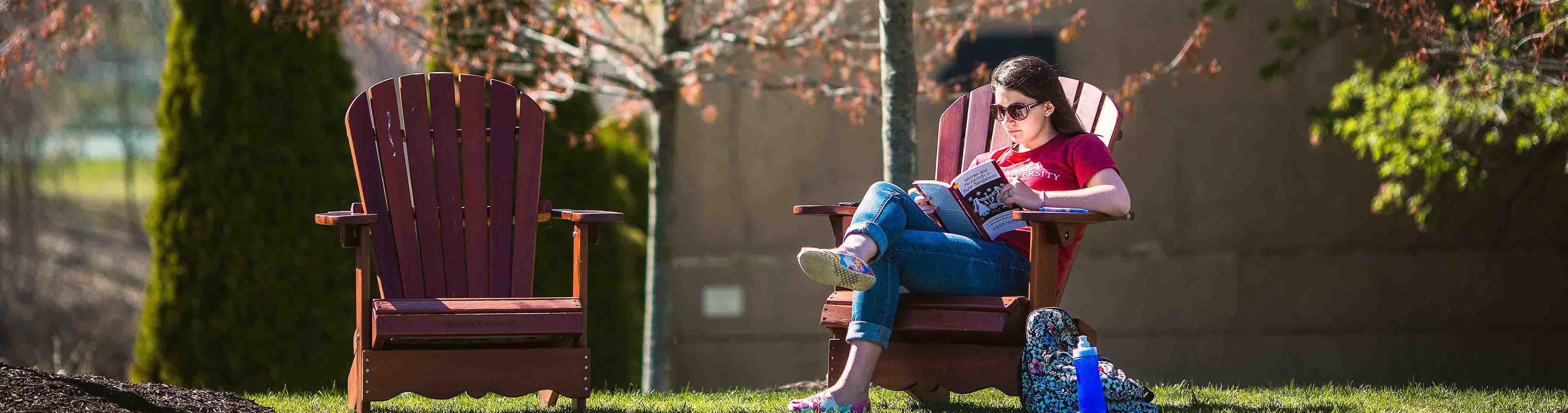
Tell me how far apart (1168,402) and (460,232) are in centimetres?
192

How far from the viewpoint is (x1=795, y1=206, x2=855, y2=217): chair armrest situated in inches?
130

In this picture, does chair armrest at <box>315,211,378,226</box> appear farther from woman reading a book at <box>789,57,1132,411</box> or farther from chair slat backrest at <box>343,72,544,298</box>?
woman reading a book at <box>789,57,1132,411</box>

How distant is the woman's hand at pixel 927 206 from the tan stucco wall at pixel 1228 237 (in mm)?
3392

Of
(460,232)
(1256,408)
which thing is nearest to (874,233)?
(1256,408)

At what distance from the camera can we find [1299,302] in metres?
6.81

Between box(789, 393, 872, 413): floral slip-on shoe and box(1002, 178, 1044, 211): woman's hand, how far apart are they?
57cm

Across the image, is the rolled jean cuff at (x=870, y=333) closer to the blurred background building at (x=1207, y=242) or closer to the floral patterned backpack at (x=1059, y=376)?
the floral patterned backpack at (x=1059, y=376)

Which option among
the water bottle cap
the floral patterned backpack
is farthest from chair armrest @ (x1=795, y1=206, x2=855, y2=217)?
the water bottle cap

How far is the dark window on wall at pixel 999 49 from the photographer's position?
6.67 meters

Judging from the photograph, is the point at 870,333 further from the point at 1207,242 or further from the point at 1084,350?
the point at 1207,242

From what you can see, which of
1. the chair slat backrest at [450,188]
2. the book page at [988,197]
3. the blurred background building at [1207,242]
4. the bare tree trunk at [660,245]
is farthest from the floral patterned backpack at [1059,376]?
the blurred background building at [1207,242]

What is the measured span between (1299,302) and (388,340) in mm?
5155

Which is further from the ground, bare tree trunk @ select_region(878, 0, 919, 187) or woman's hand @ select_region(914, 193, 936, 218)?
bare tree trunk @ select_region(878, 0, 919, 187)

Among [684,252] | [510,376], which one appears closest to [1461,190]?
[684,252]
